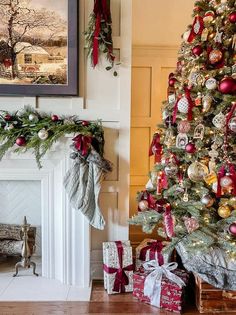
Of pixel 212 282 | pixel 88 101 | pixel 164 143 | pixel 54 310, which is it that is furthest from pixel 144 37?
pixel 54 310

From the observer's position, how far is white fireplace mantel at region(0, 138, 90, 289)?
2.65 meters

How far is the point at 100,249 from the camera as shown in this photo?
2785 millimetres

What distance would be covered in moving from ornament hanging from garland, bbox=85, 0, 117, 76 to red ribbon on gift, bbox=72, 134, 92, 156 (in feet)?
1.97

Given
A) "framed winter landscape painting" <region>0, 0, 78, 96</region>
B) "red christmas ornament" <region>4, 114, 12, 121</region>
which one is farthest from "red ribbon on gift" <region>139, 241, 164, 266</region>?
"red christmas ornament" <region>4, 114, 12, 121</region>

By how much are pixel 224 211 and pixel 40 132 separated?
1445 mm

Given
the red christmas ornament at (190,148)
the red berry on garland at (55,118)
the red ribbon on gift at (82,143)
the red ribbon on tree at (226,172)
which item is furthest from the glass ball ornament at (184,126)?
the red berry on garland at (55,118)

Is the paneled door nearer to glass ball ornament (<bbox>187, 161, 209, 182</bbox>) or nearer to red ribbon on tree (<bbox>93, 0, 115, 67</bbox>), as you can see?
red ribbon on tree (<bbox>93, 0, 115, 67</bbox>)

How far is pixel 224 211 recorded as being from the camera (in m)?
2.12

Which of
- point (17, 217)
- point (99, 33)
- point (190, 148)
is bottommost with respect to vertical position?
point (17, 217)

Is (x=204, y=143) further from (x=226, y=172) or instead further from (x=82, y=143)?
(x=82, y=143)

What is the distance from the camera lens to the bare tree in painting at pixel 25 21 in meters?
2.54

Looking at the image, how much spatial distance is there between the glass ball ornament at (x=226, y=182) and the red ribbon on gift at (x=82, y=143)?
3.40 ft

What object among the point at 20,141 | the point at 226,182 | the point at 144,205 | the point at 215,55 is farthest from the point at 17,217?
the point at 215,55

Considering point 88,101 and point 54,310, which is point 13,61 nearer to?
point 88,101
